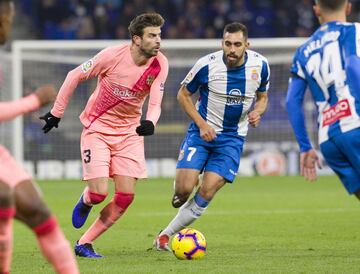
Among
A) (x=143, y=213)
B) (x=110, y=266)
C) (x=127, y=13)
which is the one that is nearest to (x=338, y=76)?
(x=110, y=266)

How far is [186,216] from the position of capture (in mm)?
9773

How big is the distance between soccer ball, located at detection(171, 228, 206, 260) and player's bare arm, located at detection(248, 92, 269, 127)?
133 centimetres

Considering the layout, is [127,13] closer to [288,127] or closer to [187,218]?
[288,127]

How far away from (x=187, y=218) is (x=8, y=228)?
3.90 meters

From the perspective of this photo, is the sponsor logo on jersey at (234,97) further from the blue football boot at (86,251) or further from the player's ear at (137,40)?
the blue football boot at (86,251)

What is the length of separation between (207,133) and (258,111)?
651mm

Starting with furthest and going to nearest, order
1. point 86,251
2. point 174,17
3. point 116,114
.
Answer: point 174,17 → point 116,114 → point 86,251

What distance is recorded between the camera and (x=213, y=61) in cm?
1019

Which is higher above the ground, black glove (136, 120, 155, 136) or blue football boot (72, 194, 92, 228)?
black glove (136, 120, 155, 136)

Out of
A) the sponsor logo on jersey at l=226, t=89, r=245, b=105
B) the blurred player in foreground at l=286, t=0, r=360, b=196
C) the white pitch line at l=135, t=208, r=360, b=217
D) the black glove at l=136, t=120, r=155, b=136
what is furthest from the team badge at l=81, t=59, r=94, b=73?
the white pitch line at l=135, t=208, r=360, b=217

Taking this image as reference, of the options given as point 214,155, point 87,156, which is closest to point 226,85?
point 214,155

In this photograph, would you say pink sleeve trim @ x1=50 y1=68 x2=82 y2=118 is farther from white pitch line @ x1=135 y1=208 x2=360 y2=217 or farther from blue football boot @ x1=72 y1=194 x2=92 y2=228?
white pitch line @ x1=135 y1=208 x2=360 y2=217

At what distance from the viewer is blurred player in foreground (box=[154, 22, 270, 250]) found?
32.2 feet

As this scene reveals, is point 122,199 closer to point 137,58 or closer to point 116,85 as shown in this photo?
point 116,85
